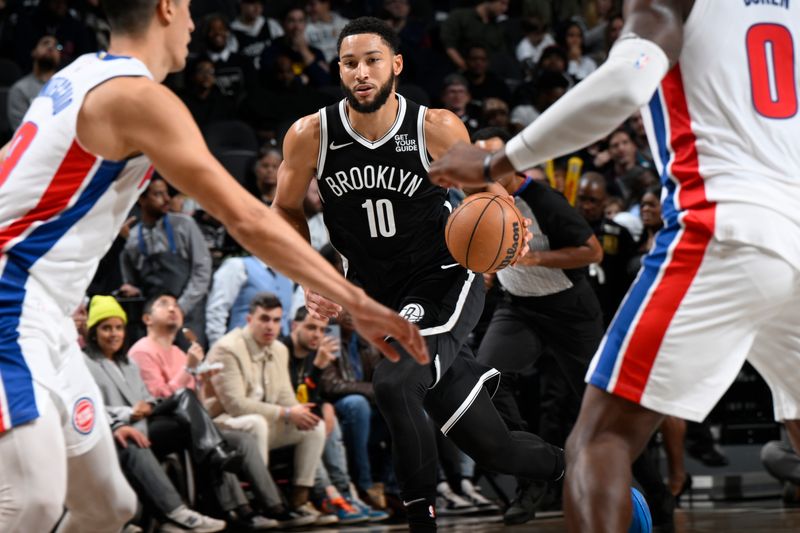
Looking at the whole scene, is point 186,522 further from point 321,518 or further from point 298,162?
point 298,162

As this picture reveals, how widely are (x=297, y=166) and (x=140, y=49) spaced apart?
1960 mm

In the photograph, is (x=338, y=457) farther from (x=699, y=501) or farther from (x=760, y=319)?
(x=760, y=319)

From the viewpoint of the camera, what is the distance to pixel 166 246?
8.55 metres

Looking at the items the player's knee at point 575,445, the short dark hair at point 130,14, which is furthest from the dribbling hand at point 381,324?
the short dark hair at point 130,14

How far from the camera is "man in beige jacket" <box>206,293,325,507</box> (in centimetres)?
774

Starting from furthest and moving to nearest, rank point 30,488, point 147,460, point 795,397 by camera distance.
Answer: point 147,460 < point 795,397 < point 30,488

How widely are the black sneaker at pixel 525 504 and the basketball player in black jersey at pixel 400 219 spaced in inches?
59.2

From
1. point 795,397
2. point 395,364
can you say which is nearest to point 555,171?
point 395,364

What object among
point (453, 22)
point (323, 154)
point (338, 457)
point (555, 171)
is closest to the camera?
point (323, 154)

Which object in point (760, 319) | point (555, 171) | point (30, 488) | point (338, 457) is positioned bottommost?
point (338, 457)

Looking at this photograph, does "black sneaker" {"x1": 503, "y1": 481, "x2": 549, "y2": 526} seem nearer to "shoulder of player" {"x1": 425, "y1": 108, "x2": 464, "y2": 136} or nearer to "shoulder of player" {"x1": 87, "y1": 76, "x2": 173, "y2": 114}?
"shoulder of player" {"x1": 425, "y1": 108, "x2": 464, "y2": 136}

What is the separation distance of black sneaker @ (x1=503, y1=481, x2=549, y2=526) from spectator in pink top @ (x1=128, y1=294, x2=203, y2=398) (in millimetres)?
2310

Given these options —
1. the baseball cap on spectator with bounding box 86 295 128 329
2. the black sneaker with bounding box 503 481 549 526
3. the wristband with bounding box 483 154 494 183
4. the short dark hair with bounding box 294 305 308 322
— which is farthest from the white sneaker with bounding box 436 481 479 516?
the wristband with bounding box 483 154 494 183

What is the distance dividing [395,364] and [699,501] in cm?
495
